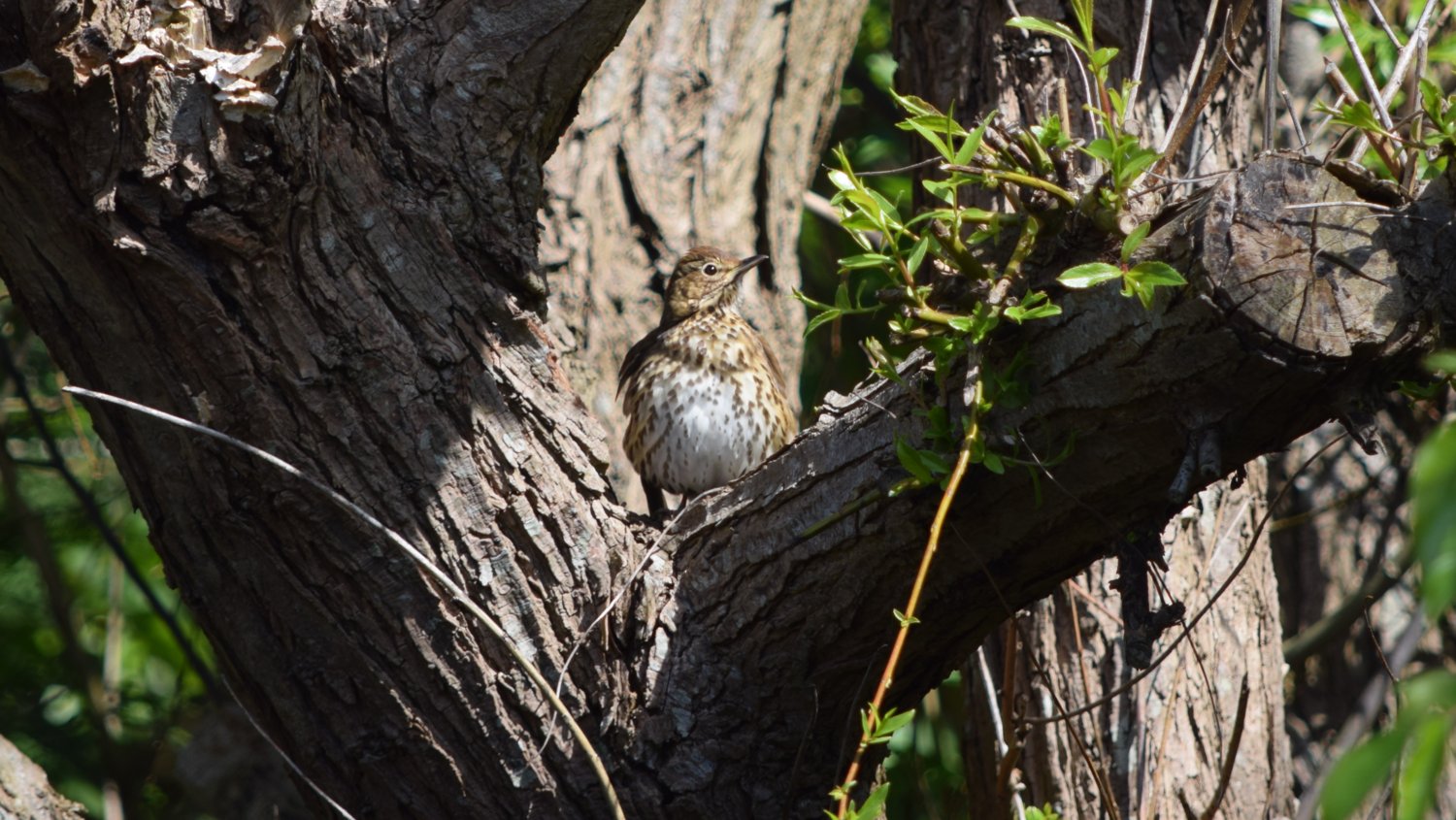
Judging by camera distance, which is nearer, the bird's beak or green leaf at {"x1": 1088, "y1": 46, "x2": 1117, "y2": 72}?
green leaf at {"x1": 1088, "y1": 46, "x2": 1117, "y2": 72}

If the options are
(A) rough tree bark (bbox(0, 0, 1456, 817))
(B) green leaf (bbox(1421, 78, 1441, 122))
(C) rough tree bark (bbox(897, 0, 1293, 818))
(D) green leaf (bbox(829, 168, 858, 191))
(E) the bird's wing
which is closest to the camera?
(B) green leaf (bbox(1421, 78, 1441, 122))

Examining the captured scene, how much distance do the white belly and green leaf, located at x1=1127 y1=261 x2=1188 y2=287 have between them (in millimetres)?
2511

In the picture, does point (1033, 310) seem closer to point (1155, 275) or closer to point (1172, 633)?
point (1155, 275)

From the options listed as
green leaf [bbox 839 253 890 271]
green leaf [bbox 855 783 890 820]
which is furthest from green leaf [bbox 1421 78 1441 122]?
green leaf [bbox 855 783 890 820]

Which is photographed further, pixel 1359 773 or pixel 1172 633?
pixel 1172 633

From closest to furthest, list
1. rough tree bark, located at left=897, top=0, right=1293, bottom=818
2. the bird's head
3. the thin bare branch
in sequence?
the thin bare branch → rough tree bark, located at left=897, top=0, right=1293, bottom=818 → the bird's head

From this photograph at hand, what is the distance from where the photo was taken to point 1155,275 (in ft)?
5.67

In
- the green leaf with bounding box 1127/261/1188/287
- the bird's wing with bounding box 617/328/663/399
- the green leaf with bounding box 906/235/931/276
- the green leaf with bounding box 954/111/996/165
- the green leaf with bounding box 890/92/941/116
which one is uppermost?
the bird's wing with bounding box 617/328/663/399

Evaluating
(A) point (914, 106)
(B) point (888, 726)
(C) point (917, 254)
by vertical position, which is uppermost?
(A) point (914, 106)

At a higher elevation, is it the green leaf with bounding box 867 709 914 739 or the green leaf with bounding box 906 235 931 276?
the green leaf with bounding box 906 235 931 276

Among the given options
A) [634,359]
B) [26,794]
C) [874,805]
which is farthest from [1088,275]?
[634,359]

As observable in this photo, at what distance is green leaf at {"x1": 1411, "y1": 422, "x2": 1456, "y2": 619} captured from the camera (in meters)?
0.80

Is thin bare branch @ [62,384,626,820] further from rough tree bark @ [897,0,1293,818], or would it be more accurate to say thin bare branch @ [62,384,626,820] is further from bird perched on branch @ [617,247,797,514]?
bird perched on branch @ [617,247,797,514]

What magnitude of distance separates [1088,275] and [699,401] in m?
2.51
